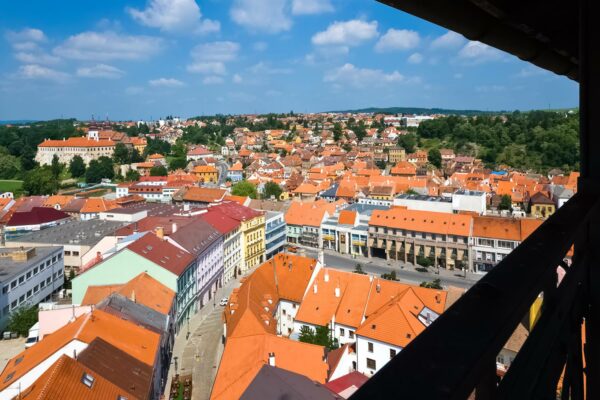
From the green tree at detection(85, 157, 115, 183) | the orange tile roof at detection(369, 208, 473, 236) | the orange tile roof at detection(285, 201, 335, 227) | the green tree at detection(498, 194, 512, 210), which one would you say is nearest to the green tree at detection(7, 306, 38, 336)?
the orange tile roof at detection(285, 201, 335, 227)

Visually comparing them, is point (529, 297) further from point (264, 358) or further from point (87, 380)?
point (264, 358)

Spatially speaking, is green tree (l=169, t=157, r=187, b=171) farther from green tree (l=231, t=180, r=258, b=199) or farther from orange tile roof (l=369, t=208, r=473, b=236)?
orange tile roof (l=369, t=208, r=473, b=236)

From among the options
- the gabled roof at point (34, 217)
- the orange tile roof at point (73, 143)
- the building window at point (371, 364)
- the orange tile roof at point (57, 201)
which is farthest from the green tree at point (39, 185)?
the building window at point (371, 364)

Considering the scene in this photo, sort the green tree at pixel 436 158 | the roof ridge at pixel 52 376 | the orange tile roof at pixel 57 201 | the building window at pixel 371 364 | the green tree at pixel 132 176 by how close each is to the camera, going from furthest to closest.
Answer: the green tree at pixel 436 158 → the green tree at pixel 132 176 → the orange tile roof at pixel 57 201 → the building window at pixel 371 364 → the roof ridge at pixel 52 376

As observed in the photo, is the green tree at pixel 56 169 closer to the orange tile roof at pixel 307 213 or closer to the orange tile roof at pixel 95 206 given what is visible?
the orange tile roof at pixel 95 206

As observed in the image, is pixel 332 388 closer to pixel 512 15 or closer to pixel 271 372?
pixel 271 372
